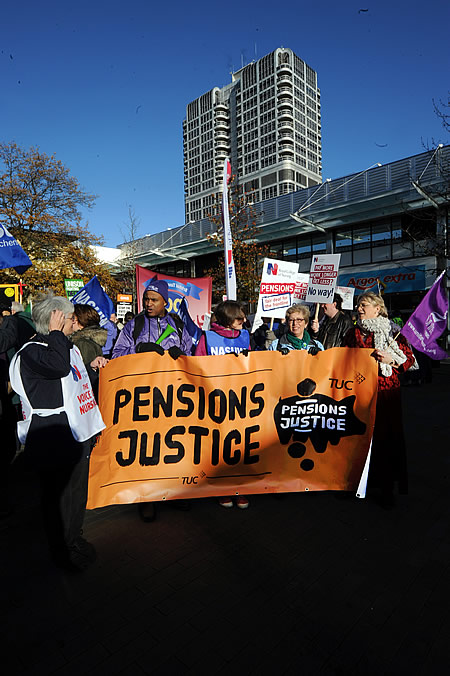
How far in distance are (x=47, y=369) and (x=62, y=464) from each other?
2.18 feet

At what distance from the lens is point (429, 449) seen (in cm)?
516

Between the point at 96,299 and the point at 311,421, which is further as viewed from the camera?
the point at 96,299

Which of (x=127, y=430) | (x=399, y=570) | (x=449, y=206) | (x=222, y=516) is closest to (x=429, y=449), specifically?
(x=399, y=570)

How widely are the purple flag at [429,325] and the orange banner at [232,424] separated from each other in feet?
1.87

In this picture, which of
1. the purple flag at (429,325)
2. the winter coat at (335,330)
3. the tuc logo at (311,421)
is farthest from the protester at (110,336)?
the purple flag at (429,325)

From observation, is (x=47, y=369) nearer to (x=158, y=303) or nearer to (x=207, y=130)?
(x=158, y=303)

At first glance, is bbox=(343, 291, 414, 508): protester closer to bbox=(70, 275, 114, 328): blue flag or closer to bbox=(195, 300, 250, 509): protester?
bbox=(195, 300, 250, 509): protester

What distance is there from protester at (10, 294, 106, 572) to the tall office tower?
90.7 meters

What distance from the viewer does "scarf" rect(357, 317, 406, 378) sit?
3535 mm

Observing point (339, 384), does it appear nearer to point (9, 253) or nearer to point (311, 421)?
point (311, 421)

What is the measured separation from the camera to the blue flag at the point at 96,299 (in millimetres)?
7371

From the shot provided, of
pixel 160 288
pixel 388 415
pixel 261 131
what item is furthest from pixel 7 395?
pixel 261 131

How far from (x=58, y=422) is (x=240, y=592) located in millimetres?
1591

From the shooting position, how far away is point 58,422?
259 centimetres
